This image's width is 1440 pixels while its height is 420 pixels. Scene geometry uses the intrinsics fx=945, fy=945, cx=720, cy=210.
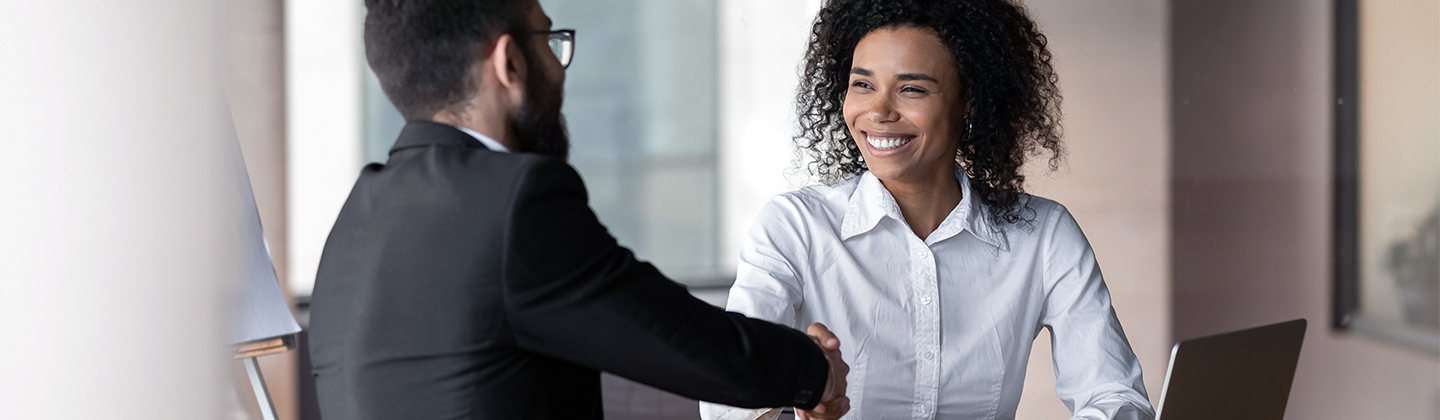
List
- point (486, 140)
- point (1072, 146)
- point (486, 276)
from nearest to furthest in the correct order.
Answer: point (486, 276)
point (486, 140)
point (1072, 146)

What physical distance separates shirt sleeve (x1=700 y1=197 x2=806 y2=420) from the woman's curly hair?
0.34m

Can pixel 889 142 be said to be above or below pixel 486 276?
above

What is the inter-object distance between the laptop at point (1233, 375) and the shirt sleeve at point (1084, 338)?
16 cm

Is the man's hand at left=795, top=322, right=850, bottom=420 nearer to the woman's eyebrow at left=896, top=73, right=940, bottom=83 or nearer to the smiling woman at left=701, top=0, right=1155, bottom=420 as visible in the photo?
the smiling woman at left=701, top=0, right=1155, bottom=420

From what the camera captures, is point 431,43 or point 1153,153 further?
point 1153,153

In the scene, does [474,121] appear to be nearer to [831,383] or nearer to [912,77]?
[831,383]

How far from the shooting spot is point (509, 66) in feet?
3.55

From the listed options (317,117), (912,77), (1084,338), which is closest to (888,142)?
(912,77)

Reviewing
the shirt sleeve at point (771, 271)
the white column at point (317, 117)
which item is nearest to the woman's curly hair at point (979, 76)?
the shirt sleeve at point (771, 271)

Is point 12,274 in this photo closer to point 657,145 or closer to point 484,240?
point 484,240

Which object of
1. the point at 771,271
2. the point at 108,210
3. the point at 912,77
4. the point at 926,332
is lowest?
the point at 926,332

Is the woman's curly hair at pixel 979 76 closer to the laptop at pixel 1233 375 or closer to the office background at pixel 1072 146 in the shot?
the laptop at pixel 1233 375

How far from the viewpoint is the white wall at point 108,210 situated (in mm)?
1242

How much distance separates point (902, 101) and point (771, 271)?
1.29 feet
